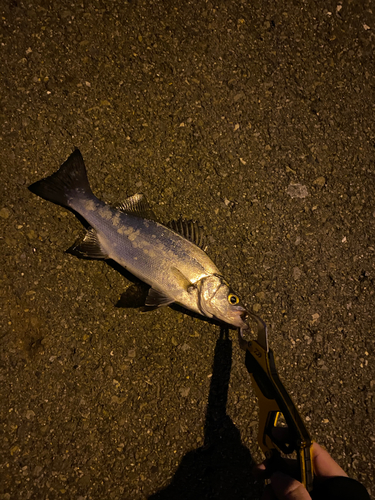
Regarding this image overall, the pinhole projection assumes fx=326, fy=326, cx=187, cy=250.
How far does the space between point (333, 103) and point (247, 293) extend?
2379 mm

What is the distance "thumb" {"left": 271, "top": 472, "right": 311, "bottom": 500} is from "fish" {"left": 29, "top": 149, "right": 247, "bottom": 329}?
1.12 metres

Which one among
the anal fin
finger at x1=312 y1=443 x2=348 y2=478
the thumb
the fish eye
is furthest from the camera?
the anal fin

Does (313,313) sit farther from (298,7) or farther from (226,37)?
(298,7)

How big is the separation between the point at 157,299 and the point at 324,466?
183 cm

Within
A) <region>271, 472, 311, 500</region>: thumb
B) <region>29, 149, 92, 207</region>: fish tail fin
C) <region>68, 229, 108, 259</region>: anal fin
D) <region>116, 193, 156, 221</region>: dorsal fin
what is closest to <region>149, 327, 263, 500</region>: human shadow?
<region>271, 472, 311, 500</region>: thumb

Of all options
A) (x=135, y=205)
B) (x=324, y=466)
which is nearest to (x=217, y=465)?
(x=324, y=466)

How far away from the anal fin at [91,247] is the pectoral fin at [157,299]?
1.85 feet

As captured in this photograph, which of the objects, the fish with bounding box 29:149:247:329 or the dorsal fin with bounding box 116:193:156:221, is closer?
the fish with bounding box 29:149:247:329

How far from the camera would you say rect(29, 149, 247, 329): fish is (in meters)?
2.89

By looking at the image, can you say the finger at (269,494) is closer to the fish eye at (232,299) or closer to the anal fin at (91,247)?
the fish eye at (232,299)

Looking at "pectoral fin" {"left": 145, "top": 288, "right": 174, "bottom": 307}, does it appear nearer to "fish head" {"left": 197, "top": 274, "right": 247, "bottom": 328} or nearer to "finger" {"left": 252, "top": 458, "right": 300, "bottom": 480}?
"fish head" {"left": 197, "top": 274, "right": 247, "bottom": 328}

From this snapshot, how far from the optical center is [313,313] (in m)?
3.42

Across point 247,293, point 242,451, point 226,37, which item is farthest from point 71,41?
point 242,451

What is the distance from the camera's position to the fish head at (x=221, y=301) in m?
2.87
